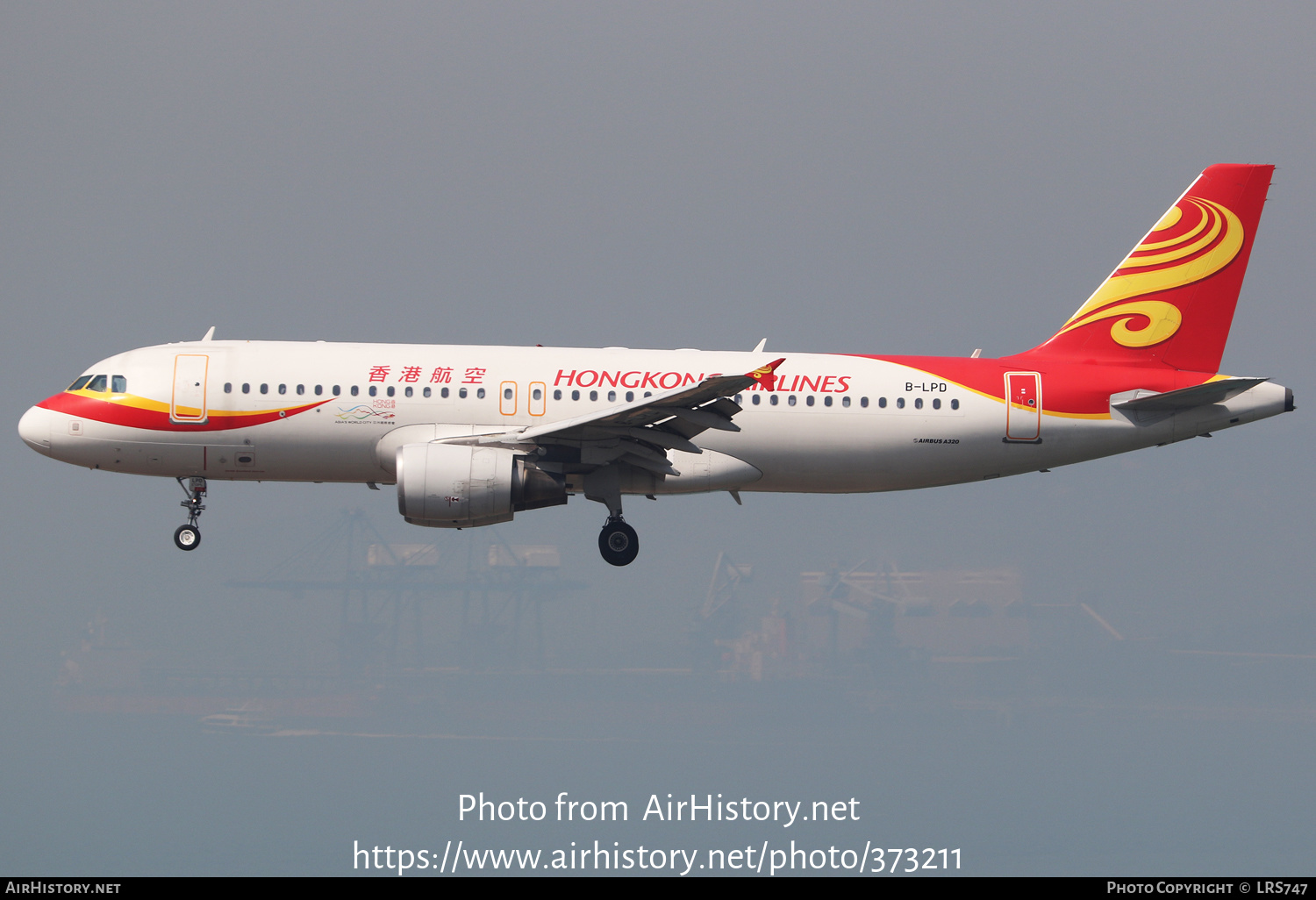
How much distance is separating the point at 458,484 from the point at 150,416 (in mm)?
7239

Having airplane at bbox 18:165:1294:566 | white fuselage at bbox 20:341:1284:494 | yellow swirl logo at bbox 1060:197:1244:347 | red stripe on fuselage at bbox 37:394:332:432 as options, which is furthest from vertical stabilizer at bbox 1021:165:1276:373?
red stripe on fuselage at bbox 37:394:332:432

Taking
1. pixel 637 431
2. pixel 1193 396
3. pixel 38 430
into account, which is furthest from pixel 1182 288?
pixel 38 430

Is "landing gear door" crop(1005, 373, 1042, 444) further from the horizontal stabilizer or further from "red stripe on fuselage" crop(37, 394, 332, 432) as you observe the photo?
"red stripe on fuselage" crop(37, 394, 332, 432)

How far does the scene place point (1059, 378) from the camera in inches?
1220

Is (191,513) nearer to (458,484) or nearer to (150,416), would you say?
(150,416)

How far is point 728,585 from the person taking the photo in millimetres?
186625

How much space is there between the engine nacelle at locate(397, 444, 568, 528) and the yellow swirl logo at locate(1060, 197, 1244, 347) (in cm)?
1378

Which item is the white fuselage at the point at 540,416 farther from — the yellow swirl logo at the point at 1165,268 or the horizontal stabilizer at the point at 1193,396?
the yellow swirl logo at the point at 1165,268

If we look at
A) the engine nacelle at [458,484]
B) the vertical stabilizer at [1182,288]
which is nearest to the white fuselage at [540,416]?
the engine nacelle at [458,484]

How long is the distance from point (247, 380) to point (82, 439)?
12.9 feet

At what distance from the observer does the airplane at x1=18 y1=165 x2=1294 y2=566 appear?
28.4 m

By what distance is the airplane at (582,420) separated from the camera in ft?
93.3

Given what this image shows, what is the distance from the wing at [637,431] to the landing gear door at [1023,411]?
553cm

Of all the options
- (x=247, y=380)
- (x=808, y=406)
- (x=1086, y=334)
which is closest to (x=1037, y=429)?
(x=1086, y=334)
